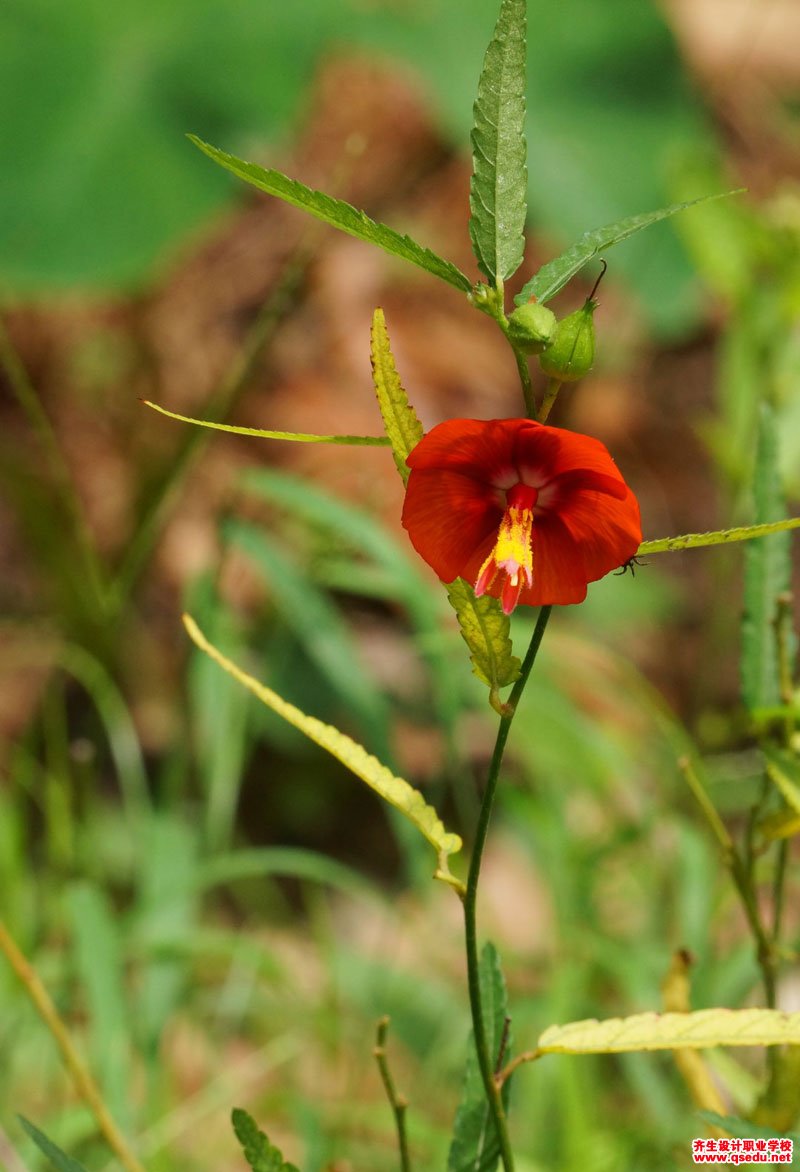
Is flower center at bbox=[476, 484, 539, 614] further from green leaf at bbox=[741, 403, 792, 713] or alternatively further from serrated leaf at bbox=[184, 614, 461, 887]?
green leaf at bbox=[741, 403, 792, 713]

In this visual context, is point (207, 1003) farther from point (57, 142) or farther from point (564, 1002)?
point (57, 142)

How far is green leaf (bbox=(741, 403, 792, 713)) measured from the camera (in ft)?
1.47

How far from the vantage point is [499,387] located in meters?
1.96

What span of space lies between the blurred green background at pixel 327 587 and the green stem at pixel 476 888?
9 cm

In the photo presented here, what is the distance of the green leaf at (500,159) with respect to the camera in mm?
301

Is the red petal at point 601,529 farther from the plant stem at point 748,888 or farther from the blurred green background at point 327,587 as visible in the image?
the blurred green background at point 327,587

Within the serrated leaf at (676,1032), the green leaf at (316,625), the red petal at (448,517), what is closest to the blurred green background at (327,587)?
the green leaf at (316,625)

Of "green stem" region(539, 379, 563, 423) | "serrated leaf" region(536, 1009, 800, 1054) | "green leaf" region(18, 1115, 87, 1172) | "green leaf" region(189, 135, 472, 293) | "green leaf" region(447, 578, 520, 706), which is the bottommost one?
"green leaf" region(18, 1115, 87, 1172)

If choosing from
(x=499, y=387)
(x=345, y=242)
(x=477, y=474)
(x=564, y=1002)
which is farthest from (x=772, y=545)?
(x=345, y=242)

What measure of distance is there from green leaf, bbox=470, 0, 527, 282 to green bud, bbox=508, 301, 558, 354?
0.05ft

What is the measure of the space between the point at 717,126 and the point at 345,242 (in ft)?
2.74

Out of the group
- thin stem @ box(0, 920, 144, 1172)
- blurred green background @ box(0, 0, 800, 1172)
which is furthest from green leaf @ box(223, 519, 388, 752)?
thin stem @ box(0, 920, 144, 1172)

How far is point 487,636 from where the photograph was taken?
309mm

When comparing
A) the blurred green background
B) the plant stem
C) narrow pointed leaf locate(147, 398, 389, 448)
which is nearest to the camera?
narrow pointed leaf locate(147, 398, 389, 448)
